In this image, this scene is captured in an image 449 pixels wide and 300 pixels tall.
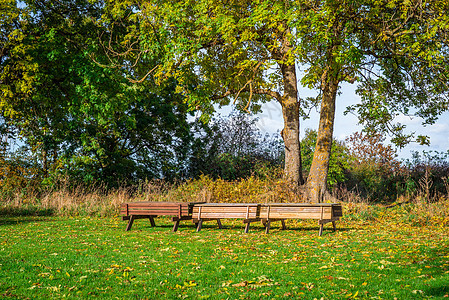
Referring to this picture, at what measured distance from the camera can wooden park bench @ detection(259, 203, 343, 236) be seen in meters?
9.84

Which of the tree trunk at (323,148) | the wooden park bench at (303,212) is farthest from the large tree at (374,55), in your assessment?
the wooden park bench at (303,212)

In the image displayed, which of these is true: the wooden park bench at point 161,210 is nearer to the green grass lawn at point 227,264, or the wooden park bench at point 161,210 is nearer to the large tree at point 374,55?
the green grass lawn at point 227,264

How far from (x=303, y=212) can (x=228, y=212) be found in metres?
1.90

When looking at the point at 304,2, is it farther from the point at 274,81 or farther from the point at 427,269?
the point at 427,269

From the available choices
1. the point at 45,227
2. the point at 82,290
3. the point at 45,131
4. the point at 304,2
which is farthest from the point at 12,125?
the point at 82,290

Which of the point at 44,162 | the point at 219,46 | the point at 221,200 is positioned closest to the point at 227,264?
the point at 221,200

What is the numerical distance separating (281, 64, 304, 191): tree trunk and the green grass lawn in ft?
15.5

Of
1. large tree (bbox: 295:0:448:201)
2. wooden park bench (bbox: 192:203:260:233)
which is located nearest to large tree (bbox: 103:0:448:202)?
large tree (bbox: 295:0:448:201)

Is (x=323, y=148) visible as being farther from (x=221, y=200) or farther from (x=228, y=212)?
(x=228, y=212)

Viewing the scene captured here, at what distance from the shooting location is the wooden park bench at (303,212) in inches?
387

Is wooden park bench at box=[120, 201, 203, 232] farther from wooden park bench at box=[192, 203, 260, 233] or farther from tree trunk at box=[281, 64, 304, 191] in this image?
tree trunk at box=[281, 64, 304, 191]

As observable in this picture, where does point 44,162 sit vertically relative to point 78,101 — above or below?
below

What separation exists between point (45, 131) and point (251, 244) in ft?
48.9

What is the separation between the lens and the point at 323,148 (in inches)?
579
